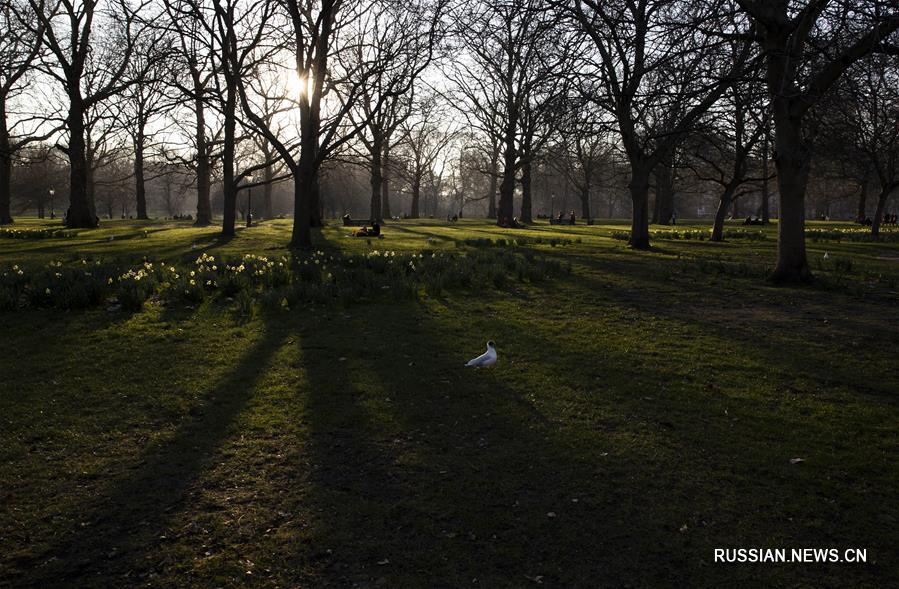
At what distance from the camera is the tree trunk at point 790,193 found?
10539 mm

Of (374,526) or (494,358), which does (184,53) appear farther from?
(374,526)

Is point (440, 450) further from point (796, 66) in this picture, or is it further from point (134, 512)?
point (796, 66)

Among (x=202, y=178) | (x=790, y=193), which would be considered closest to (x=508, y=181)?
(x=202, y=178)

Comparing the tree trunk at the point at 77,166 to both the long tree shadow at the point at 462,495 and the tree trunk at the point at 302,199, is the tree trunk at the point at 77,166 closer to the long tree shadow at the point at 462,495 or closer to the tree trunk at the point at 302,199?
the tree trunk at the point at 302,199

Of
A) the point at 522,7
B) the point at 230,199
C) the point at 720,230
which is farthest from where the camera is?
the point at 720,230

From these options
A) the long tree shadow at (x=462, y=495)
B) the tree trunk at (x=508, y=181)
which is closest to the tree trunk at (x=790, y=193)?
the long tree shadow at (x=462, y=495)

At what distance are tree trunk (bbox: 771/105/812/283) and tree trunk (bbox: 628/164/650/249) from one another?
7.94 meters

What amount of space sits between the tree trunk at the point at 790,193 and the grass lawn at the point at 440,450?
313 cm

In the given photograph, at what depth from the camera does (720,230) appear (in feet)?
78.5

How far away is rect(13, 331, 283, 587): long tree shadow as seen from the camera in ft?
9.39

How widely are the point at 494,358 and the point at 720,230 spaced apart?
69.8 ft

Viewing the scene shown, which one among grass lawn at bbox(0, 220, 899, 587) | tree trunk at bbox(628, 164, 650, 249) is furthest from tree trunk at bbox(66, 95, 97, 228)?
tree trunk at bbox(628, 164, 650, 249)

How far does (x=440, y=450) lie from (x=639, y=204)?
16.9 metres

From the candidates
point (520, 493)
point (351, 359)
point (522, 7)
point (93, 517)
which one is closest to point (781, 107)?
point (522, 7)
